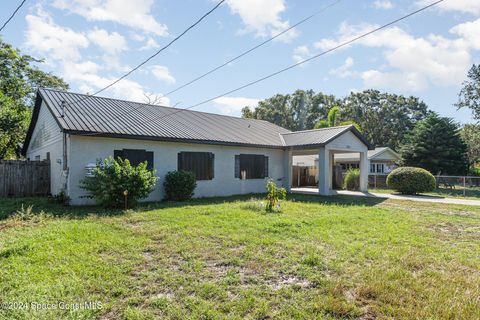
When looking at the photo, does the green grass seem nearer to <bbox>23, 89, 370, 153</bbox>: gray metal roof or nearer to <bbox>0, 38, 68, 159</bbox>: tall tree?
<bbox>23, 89, 370, 153</bbox>: gray metal roof

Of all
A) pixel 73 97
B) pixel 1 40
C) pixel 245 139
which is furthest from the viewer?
pixel 1 40

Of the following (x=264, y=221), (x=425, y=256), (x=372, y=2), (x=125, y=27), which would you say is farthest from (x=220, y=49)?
(x=425, y=256)

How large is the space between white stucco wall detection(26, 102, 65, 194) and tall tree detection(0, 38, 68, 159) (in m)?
1.69

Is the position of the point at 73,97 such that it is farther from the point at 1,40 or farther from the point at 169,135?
the point at 1,40

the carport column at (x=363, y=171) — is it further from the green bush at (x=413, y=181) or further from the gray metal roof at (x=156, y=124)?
the green bush at (x=413, y=181)

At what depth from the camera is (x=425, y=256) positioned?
5.35m

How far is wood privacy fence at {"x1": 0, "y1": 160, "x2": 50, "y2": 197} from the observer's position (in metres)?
12.7

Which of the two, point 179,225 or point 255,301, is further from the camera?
point 179,225

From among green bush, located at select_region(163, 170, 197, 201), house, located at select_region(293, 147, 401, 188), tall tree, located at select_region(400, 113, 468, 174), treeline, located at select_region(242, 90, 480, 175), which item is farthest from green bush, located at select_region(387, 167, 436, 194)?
treeline, located at select_region(242, 90, 480, 175)

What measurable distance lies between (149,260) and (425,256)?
4621mm

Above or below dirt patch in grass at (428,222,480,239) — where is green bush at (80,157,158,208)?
above

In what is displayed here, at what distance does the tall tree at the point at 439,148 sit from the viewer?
25.1m

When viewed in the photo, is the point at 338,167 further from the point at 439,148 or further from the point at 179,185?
the point at 179,185

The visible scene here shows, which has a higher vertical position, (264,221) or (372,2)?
(372,2)
